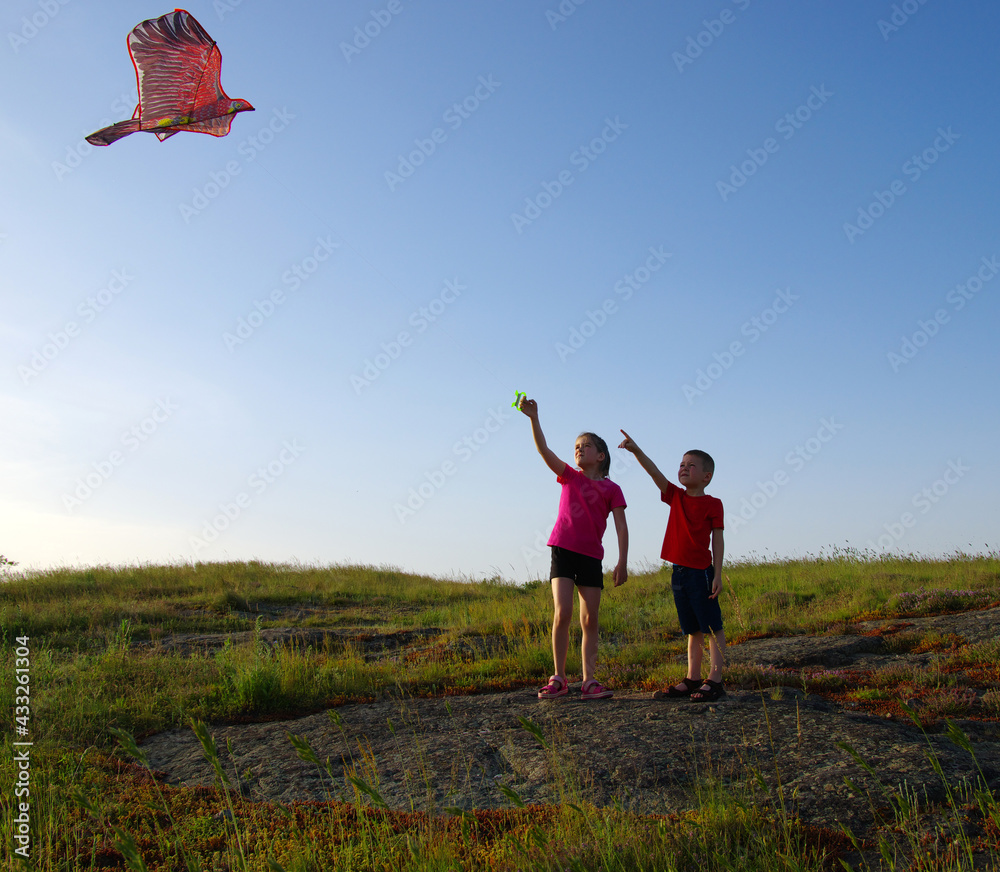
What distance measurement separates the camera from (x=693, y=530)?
531cm

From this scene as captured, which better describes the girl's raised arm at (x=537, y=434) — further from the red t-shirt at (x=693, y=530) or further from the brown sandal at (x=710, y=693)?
the brown sandal at (x=710, y=693)

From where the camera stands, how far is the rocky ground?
130 inches

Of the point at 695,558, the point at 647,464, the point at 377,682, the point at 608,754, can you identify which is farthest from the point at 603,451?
the point at 377,682

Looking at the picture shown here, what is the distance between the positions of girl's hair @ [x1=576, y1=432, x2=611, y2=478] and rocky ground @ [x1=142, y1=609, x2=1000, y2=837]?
1810 mm

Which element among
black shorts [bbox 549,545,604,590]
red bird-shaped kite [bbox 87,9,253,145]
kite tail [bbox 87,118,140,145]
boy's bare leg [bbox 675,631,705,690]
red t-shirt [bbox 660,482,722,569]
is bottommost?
boy's bare leg [bbox 675,631,705,690]

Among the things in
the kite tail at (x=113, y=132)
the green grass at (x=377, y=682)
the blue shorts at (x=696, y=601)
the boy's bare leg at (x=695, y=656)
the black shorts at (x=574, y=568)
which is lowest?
the green grass at (x=377, y=682)

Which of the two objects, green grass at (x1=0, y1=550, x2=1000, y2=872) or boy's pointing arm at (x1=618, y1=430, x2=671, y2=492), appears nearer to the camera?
green grass at (x1=0, y1=550, x2=1000, y2=872)

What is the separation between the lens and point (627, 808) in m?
3.24

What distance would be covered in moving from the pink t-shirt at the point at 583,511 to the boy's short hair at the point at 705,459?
2.20ft

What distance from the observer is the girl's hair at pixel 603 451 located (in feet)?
19.2

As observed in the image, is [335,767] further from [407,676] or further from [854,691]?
[854,691]

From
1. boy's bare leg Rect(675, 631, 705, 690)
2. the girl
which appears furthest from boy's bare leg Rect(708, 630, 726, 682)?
the girl

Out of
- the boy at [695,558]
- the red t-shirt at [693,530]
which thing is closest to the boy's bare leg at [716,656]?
the boy at [695,558]

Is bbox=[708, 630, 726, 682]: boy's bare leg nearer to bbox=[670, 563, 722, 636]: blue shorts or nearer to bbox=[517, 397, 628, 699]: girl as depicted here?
bbox=[670, 563, 722, 636]: blue shorts
